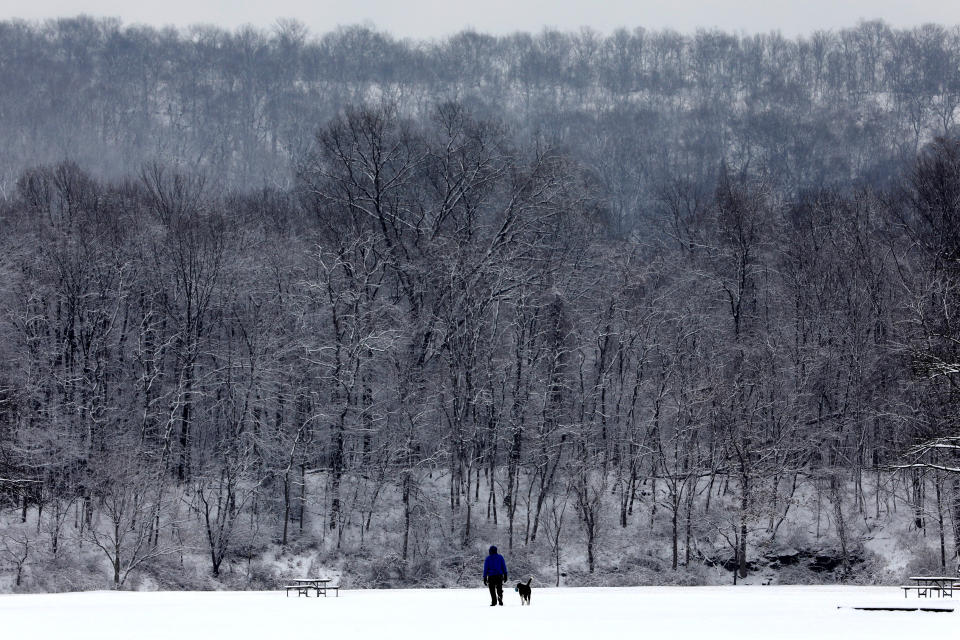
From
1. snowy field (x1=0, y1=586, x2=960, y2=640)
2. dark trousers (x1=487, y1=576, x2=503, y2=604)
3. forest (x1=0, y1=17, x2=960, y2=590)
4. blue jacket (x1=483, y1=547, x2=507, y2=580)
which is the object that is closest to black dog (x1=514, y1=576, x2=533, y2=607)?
snowy field (x1=0, y1=586, x2=960, y2=640)

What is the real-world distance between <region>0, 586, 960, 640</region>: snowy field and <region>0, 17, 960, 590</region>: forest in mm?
12766

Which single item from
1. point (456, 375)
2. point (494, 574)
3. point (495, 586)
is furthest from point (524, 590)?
point (456, 375)

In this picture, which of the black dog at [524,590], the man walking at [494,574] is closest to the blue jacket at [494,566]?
the man walking at [494,574]

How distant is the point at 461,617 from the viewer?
21438mm

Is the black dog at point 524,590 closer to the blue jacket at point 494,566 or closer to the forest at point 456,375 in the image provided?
the blue jacket at point 494,566

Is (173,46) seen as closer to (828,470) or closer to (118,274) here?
(118,274)

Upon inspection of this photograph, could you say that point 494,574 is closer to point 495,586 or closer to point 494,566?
point 494,566

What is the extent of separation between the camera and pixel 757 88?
111750mm

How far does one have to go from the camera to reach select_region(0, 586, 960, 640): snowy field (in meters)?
17.9

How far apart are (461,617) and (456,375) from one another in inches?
1111

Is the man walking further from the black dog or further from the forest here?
the forest

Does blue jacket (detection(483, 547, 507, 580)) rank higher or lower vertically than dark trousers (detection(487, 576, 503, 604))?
higher

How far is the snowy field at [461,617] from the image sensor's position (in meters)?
17.9

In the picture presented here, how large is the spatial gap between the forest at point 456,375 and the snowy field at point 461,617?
41.9 feet
